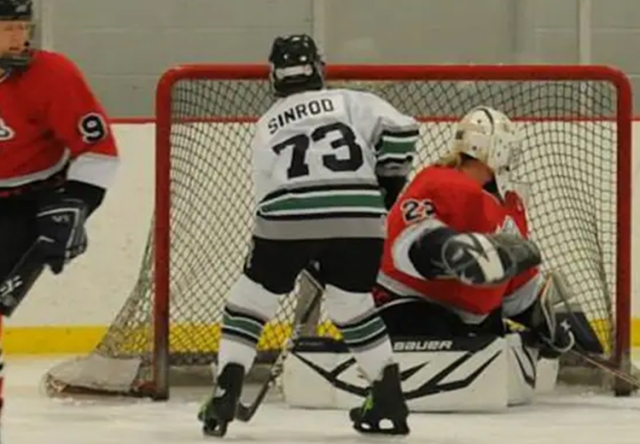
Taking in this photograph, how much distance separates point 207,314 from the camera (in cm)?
539

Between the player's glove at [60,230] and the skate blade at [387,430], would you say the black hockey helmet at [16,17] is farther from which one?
the skate blade at [387,430]

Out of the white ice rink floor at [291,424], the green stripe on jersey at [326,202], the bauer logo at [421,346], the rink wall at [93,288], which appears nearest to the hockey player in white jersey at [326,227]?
the green stripe on jersey at [326,202]

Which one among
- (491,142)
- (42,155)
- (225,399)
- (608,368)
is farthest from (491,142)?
(42,155)

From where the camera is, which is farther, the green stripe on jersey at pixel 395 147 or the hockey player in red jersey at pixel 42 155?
the green stripe on jersey at pixel 395 147

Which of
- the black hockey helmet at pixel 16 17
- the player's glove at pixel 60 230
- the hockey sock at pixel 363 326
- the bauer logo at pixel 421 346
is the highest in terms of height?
the black hockey helmet at pixel 16 17

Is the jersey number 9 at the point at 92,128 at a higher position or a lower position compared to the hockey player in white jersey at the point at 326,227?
higher

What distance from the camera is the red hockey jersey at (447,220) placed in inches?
178

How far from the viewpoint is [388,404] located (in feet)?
13.5

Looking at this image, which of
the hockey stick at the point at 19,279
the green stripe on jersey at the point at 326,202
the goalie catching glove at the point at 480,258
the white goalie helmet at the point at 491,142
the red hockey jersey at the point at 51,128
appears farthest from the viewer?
the white goalie helmet at the point at 491,142

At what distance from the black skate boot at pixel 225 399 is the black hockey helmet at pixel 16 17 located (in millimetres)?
810

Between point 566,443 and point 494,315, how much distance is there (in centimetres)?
74

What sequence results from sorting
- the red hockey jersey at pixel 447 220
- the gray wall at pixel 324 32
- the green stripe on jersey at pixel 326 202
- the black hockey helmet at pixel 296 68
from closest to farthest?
the green stripe on jersey at pixel 326 202, the black hockey helmet at pixel 296 68, the red hockey jersey at pixel 447 220, the gray wall at pixel 324 32

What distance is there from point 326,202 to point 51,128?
63 cm

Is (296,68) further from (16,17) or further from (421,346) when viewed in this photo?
(421,346)
